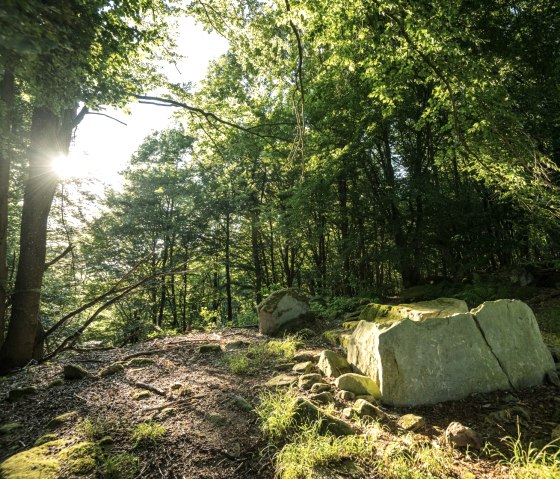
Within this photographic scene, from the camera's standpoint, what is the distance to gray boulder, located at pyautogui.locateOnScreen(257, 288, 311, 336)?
287 inches

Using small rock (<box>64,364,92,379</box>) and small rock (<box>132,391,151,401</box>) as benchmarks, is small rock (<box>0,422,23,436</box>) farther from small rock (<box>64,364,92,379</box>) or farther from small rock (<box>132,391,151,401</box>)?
small rock (<box>64,364,92,379</box>)

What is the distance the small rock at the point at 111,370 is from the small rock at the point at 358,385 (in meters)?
3.11

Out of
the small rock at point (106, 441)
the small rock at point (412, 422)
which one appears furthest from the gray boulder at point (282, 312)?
the small rock at point (106, 441)

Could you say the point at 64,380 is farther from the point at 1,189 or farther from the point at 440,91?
the point at 440,91

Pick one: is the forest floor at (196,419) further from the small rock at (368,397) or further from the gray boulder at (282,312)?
the gray boulder at (282,312)

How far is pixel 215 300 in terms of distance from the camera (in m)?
17.6

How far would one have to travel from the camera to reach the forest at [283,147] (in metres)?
3.66

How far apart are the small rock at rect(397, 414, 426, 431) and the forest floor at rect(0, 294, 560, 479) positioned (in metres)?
0.06

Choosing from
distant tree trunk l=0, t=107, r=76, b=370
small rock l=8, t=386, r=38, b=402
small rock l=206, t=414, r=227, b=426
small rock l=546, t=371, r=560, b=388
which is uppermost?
distant tree trunk l=0, t=107, r=76, b=370

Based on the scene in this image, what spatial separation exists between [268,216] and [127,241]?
21.5 ft

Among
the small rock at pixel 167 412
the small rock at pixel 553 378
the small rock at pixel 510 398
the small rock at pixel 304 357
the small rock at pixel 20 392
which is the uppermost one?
the small rock at pixel 20 392

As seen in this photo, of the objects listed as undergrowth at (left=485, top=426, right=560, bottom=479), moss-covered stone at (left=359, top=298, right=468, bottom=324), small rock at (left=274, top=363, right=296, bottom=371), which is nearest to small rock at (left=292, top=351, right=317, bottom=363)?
small rock at (left=274, top=363, right=296, bottom=371)

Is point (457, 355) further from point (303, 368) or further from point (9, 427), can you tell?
point (9, 427)

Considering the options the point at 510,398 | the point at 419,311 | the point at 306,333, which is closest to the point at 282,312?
the point at 306,333
